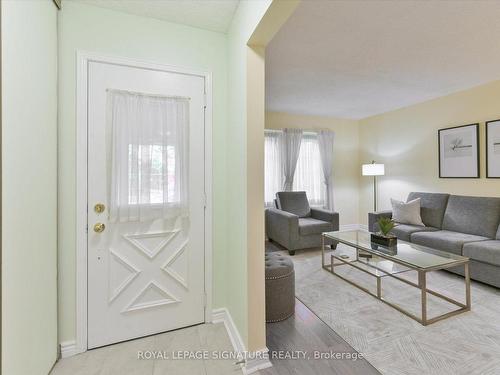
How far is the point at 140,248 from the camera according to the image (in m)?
1.79

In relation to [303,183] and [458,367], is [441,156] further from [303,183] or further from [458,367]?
[458,367]

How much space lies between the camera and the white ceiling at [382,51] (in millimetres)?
1842

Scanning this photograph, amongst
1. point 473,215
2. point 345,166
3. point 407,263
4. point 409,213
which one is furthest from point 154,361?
point 345,166

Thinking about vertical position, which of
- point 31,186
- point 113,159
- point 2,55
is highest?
point 2,55

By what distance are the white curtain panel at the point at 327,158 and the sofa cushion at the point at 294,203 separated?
81cm

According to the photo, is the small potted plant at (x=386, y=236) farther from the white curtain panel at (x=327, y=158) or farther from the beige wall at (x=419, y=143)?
the white curtain panel at (x=327, y=158)

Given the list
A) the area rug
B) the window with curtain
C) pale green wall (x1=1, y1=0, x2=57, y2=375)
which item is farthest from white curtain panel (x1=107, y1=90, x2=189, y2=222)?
A: the window with curtain

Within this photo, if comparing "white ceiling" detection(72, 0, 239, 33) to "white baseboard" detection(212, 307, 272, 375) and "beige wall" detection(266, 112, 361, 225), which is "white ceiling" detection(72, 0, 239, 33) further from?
"beige wall" detection(266, 112, 361, 225)

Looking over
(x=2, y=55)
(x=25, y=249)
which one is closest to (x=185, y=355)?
(x=25, y=249)

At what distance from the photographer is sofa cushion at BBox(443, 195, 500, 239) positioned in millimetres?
3010

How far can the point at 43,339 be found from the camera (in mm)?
1380

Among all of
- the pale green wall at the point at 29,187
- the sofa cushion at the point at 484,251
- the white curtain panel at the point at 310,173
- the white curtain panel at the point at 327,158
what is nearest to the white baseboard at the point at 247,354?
the pale green wall at the point at 29,187

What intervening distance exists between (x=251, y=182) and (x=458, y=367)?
5.75 ft

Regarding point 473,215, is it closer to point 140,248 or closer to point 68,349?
point 140,248
